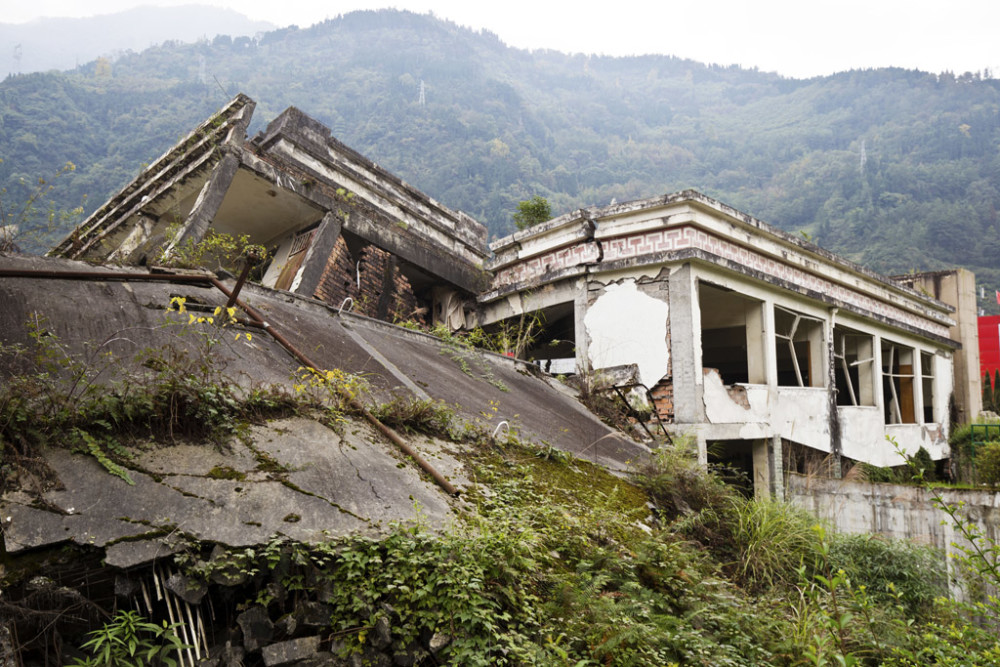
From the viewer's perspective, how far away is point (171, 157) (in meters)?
8.71

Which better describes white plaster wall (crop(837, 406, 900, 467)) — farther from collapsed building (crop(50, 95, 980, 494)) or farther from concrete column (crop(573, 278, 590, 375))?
concrete column (crop(573, 278, 590, 375))

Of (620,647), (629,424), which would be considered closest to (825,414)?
(629,424)

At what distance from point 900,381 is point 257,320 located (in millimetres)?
14854

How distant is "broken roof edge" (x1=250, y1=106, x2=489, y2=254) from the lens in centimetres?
861

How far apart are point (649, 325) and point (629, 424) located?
1662 mm

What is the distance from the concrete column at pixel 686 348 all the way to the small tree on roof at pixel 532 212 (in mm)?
3273

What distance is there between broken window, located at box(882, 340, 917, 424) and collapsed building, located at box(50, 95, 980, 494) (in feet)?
7.99

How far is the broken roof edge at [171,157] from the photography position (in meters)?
7.89

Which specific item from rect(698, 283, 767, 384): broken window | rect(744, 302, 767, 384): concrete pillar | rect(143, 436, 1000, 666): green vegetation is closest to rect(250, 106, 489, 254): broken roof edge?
Result: rect(698, 283, 767, 384): broken window

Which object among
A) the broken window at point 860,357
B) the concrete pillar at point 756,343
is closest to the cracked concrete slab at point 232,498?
the concrete pillar at point 756,343

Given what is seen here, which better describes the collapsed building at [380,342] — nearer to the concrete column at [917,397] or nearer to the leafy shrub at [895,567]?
the concrete column at [917,397]

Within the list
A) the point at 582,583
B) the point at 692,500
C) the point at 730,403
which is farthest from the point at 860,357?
the point at 582,583

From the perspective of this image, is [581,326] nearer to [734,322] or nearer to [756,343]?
[756,343]

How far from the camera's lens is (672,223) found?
26.8 ft
